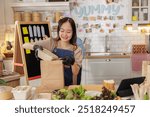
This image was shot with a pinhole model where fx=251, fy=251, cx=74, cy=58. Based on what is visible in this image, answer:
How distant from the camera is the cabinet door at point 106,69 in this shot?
3.85 meters

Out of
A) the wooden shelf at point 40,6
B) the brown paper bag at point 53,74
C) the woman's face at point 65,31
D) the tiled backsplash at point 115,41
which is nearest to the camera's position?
the brown paper bag at point 53,74

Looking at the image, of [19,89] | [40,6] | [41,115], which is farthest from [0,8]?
[41,115]

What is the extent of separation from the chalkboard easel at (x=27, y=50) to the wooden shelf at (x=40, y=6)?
1.24 m

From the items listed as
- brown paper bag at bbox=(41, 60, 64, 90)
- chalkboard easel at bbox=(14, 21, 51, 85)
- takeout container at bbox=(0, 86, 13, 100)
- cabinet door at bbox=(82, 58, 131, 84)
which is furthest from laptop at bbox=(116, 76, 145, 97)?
cabinet door at bbox=(82, 58, 131, 84)

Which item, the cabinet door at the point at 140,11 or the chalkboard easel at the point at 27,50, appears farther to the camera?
the cabinet door at the point at 140,11

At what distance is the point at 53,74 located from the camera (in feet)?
5.32

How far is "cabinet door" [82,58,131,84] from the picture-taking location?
152 inches

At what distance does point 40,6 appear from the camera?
4180mm

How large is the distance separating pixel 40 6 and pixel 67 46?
2.28 metres

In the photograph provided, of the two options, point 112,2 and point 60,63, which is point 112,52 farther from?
point 60,63

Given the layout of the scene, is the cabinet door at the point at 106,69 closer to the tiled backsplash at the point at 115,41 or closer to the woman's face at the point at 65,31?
the tiled backsplash at the point at 115,41

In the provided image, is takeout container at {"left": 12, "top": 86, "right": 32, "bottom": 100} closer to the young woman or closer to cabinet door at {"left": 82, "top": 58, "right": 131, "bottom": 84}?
the young woman

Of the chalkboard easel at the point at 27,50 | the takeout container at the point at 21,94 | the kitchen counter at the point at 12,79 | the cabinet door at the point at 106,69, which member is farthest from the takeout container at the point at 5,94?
the cabinet door at the point at 106,69

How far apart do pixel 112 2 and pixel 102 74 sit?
1.32m
